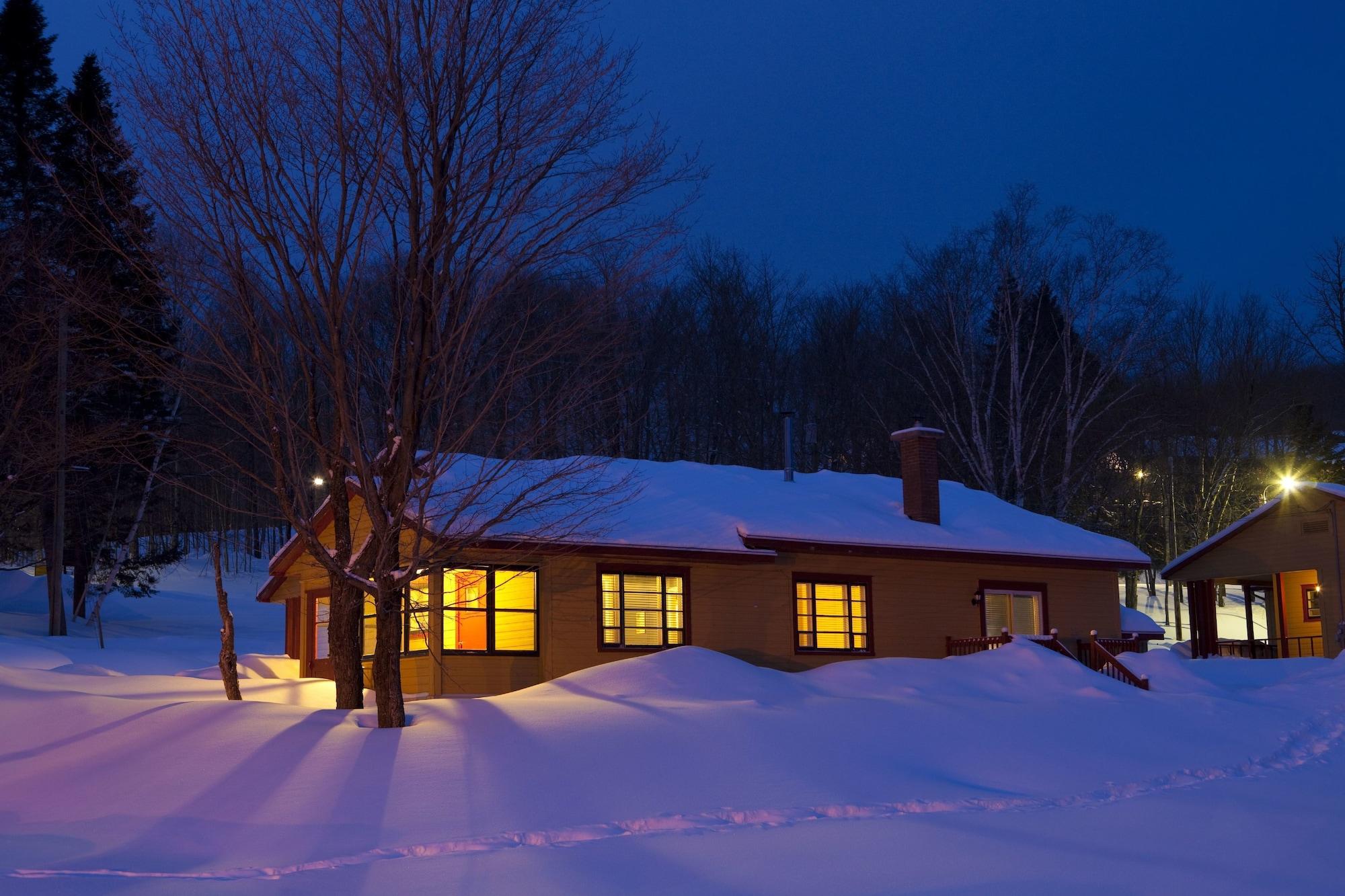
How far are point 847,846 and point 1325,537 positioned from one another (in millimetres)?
21231

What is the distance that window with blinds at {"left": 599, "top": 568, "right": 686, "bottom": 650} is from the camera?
59.1 ft

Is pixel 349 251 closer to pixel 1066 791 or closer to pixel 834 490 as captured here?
pixel 1066 791

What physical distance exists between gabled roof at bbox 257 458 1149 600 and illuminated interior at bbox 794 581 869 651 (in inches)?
33.2

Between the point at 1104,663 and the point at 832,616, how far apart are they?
495cm

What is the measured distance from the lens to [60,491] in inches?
1017

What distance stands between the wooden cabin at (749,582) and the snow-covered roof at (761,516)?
55 mm

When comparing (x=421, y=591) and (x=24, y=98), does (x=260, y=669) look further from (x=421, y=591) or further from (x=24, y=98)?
(x=24, y=98)

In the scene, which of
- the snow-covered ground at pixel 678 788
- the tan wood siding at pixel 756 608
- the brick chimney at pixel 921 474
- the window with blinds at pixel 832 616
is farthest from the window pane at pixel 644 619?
the brick chimney at pixel 921 474

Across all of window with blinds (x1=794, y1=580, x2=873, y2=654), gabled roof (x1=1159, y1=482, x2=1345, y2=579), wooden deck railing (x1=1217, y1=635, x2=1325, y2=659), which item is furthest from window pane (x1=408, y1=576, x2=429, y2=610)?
wooden deck railing (x1=1217, y1=635, x2=1325, y2=659)

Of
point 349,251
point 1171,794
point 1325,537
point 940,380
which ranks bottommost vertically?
point 1171,794

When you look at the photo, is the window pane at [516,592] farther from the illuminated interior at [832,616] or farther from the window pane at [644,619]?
the illuminated interior at [832,616]

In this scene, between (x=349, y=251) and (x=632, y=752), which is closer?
(x=632, y=752)

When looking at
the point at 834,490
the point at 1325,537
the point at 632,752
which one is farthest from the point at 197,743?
the point at 1325,537

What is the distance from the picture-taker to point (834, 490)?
23.6m
